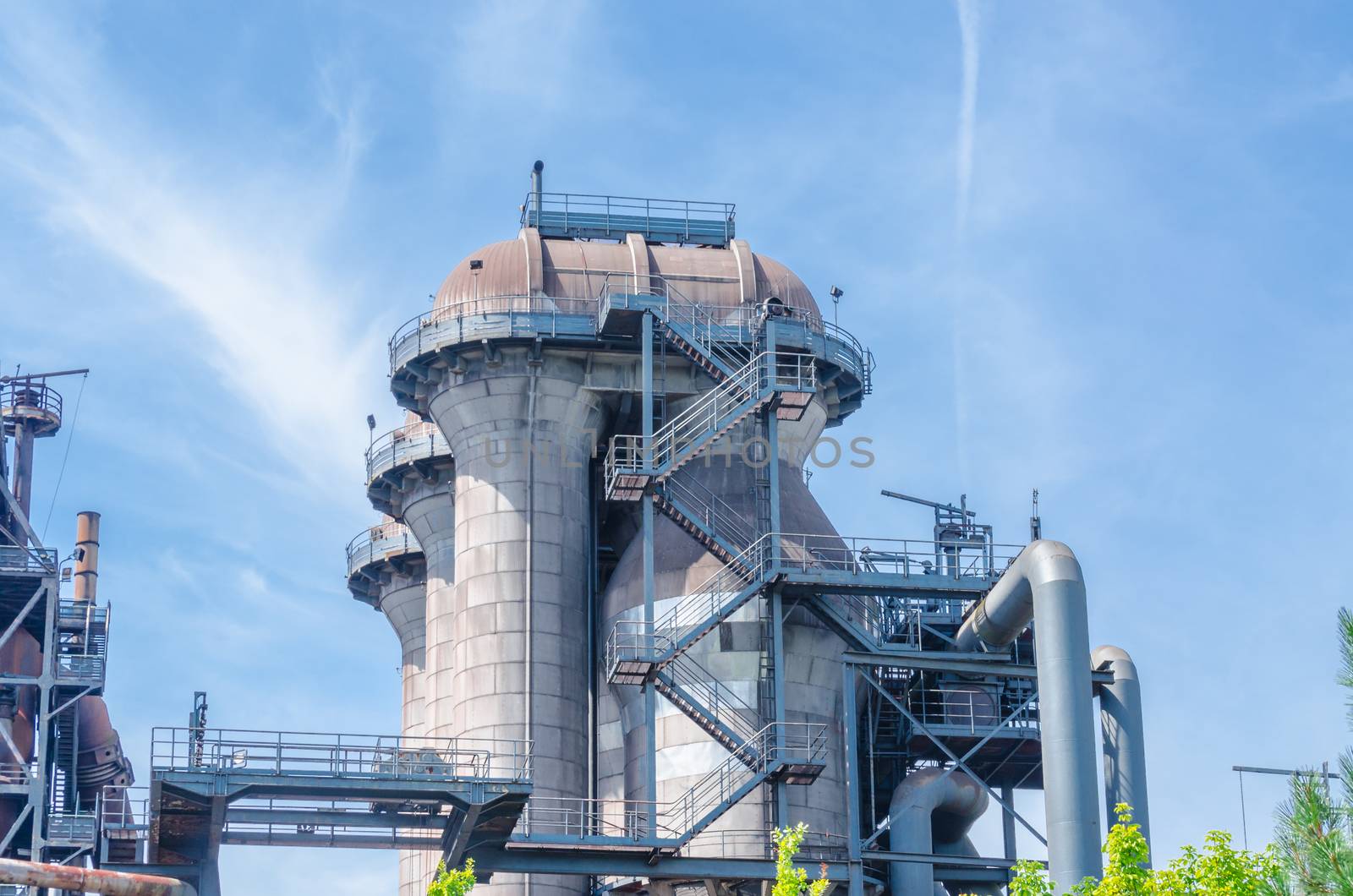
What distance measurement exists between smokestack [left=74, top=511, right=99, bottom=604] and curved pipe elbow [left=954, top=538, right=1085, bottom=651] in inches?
1588

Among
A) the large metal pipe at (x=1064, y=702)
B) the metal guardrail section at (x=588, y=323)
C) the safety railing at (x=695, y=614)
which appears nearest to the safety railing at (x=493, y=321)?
the metal guardrail section at (x=588, y=323)

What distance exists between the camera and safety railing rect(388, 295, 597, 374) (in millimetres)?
58531

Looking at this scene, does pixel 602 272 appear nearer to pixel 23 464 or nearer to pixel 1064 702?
pixel 1064 702

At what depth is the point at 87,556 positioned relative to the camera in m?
84.9

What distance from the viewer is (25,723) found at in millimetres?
73625

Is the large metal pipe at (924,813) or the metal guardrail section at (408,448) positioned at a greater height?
the metal guardrail section at (408,448)

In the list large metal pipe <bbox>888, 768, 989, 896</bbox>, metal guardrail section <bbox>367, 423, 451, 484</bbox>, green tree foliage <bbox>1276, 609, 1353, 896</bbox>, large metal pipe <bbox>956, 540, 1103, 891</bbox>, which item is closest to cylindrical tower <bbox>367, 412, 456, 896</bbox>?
metal guardrail section <bbox>367, 423, 451, 484</bbox>

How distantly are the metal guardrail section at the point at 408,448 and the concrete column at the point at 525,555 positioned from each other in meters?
5.12

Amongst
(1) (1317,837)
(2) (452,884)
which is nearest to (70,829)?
(2) (452,884)

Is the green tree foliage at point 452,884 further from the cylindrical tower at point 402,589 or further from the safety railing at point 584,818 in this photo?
the cylindrical tower at point 402,589

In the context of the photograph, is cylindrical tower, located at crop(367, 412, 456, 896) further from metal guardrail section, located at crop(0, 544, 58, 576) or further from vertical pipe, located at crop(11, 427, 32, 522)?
vertical pipe, located at crop(11, 427, 32, 522)

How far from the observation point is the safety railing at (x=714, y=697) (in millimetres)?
54375

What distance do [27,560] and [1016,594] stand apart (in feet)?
109

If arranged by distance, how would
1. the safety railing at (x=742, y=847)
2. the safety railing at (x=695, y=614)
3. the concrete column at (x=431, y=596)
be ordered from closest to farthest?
the safety railing at (x=742, y=847), the safety railing at (x=695, y=614), the concrete column at (x=431, y=596)
